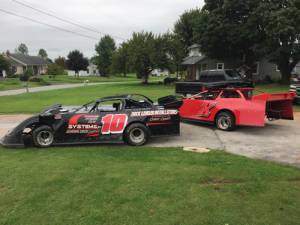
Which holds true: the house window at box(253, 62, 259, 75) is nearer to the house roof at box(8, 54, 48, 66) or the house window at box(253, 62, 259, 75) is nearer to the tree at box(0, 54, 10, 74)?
the tree at box(0, 54, 10, 74)

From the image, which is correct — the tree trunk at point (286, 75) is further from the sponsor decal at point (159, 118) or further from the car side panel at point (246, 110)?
the sponsor decal at point (159, 118)

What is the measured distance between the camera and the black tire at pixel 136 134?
8.27 metres

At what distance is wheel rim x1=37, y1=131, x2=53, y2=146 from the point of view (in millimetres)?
8283

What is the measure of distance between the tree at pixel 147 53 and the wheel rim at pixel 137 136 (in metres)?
33.0

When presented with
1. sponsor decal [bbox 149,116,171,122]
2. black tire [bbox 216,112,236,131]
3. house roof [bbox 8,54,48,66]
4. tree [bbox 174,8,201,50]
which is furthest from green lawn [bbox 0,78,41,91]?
sponsor decal [bbox 149,116,171,122]

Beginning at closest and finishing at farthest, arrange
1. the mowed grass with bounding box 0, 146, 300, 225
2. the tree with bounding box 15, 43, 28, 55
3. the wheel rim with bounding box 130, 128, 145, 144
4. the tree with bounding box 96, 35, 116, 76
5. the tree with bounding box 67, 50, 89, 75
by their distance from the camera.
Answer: the mowed grass with bounding box 0, 146, 300, 225 < the wheel rim with bounding box 130, 128, 145, 144 < the tree with bounding box 67, 50, 89, 75 < the tree with bounding box 96, 35, 116, 76 < the tree with bounding box 15, 43, 28, 55

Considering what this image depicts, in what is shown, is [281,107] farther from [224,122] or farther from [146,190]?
[146,190]

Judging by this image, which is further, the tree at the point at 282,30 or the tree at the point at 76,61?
the tree at the point at 76,61

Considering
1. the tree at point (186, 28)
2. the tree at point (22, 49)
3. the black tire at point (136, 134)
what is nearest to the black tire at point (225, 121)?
the black tire at point (136, 134)

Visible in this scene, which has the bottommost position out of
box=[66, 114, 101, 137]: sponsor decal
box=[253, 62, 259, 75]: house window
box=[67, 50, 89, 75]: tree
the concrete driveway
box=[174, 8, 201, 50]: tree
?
the concrete driveway

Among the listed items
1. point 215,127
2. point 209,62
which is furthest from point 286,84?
point 215,127

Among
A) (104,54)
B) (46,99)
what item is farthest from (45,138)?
(104,54)

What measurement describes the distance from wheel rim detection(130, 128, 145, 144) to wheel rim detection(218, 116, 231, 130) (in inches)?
125

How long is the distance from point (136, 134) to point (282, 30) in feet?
68.7
